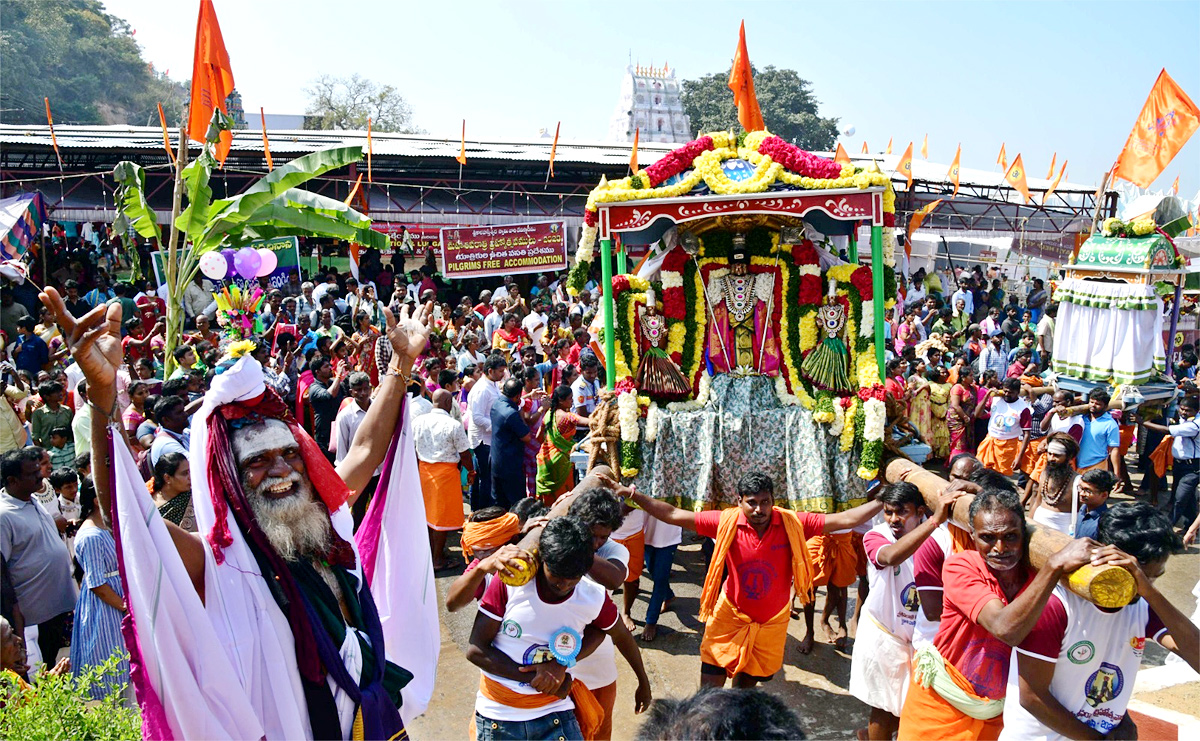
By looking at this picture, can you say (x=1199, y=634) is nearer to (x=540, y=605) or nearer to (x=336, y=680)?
(x=540, y=605)

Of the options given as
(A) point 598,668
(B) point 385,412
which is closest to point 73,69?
(B) point 385,412

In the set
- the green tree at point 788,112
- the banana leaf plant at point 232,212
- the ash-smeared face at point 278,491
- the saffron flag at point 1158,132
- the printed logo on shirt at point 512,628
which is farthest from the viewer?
the green tree at point 788,112

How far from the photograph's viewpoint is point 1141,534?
3.03 m

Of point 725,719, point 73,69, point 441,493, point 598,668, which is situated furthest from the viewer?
point 73,69

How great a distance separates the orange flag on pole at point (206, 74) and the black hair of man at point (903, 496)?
287 inches

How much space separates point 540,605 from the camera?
352 cm

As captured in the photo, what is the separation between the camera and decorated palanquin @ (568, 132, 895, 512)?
6.80m

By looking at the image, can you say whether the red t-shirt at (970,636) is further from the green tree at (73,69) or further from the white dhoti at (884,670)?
the green tree at (73,69)

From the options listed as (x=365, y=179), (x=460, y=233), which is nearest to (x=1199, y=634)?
(x=460, y=233)

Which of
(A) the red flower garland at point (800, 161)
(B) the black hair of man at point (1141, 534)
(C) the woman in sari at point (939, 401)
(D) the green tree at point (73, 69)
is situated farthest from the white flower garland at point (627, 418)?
(D) the green tree at point (73, 69)

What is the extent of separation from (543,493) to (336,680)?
15.0ft

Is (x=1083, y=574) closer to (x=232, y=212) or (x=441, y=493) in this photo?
(x=441, y=493)

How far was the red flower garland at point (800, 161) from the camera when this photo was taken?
22.2 feet

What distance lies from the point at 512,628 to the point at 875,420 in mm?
3985
